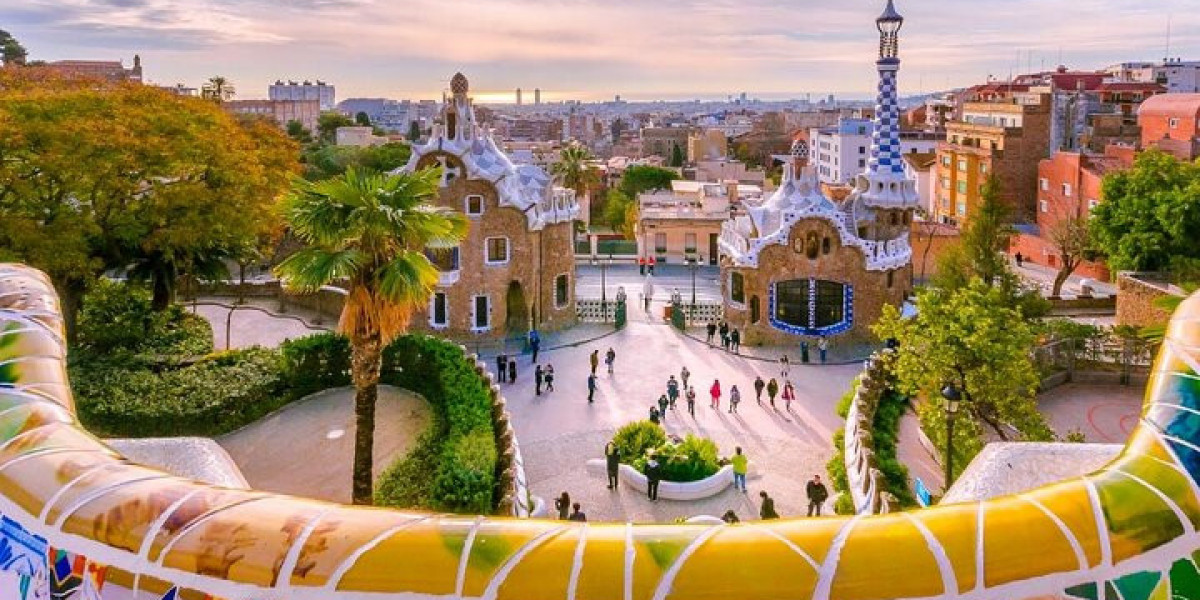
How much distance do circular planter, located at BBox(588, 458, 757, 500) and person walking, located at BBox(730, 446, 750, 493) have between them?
0.22m

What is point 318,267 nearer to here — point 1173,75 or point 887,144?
point 887,144

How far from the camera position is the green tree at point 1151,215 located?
36.2m

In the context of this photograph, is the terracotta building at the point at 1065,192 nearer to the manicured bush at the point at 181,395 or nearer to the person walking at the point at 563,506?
the person walking at the point at 563,506

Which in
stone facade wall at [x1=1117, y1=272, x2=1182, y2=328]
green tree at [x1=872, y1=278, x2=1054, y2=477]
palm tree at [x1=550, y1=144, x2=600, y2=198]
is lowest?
stone facade wall at [x1=1117, y1=272, x2=1182, y2=328]

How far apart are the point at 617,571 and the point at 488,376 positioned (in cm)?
1980

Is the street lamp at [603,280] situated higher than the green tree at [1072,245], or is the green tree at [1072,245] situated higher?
the green tree at [1072,245]

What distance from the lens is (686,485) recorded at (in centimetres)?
2378

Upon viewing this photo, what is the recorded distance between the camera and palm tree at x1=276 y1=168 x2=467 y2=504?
58.2 feet

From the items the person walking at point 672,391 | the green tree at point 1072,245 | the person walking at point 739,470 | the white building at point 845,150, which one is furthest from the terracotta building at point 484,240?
the white building at point 845,150

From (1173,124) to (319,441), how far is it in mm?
53189

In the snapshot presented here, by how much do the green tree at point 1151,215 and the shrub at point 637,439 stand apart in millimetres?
21292

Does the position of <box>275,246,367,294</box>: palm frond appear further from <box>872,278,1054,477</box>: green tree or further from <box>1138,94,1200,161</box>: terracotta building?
<box>1138,94,1200,161</box>: terracotta building

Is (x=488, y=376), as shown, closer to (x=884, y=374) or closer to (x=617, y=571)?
(x=884, y=374)

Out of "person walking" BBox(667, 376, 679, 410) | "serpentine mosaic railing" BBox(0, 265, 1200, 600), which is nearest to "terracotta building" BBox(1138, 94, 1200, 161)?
"person walking" BBox(667, 376, 679, 410)
